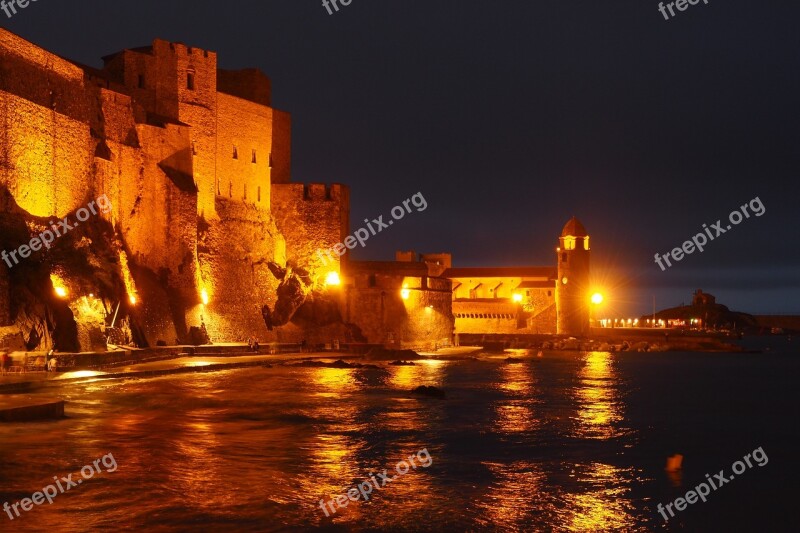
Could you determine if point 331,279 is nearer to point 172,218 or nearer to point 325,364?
point 325,364

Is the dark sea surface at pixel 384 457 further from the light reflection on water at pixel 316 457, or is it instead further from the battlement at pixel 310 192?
the battlement at pixel 310 192

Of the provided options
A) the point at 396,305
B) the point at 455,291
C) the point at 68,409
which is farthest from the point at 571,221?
the point at 68,409

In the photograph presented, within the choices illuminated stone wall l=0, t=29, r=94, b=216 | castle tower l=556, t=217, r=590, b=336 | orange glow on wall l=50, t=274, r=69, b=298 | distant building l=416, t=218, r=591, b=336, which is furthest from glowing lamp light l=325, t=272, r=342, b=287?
castle tower l=556, t=217, r=590, b=336

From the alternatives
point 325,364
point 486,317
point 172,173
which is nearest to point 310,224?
point 172,173

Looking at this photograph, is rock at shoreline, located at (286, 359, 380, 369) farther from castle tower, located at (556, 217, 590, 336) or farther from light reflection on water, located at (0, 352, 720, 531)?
castle tower, located at (556, 217, 590, 336)

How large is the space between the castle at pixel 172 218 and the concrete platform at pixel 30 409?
6.00m

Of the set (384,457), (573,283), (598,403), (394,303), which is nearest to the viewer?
(384,457)

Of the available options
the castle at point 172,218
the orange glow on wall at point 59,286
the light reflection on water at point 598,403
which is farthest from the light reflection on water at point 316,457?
the castle at point 172,218

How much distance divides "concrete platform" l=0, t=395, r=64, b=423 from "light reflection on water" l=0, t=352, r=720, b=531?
0.43 meters

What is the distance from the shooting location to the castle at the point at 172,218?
86.1ft

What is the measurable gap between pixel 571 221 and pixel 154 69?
4447 cm

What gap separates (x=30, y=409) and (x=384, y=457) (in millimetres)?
6497

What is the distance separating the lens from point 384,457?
16.1 metres

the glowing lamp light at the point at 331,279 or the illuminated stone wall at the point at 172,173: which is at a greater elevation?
the illuminated stone wall at the point at 172,173
